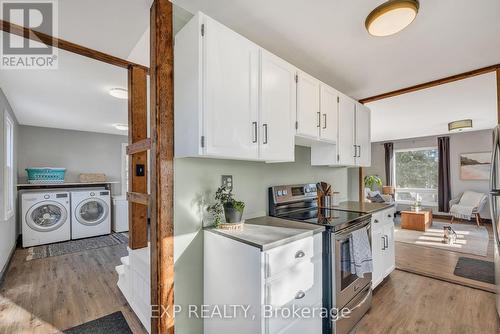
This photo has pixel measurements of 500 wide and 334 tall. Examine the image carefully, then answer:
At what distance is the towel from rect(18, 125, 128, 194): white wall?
553cm

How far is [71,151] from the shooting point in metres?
5.17

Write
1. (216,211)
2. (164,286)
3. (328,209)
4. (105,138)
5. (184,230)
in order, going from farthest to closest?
(105,138) < (328,209) < (216,211) < (184,230) < (164,286)

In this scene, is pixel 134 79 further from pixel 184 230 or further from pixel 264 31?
pixel 184 230

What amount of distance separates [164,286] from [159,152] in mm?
835

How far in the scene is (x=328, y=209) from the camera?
2.51 metres

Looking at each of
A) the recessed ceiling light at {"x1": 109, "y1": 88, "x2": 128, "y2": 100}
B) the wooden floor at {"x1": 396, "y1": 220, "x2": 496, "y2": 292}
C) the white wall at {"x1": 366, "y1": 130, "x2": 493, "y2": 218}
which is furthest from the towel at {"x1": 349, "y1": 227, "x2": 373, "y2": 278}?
the white wall at {"x1": 366, "y1": 130, "x2": 493, "y2": 218}

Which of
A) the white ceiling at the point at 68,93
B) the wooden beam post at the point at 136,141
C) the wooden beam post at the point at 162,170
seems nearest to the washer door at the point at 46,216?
the white ceiling at the point at 68,93

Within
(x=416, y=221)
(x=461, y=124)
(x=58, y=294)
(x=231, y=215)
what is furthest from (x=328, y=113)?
(x=416, y=221)

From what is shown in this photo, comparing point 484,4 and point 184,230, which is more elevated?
point 484,4

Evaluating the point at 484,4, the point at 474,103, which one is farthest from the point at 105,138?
the point at 474,103

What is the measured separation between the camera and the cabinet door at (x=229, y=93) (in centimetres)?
139

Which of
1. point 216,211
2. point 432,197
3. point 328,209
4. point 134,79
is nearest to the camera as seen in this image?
point 216,211

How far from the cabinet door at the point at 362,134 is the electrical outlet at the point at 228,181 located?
70.4 inches

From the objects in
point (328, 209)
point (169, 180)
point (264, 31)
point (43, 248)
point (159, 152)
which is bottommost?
point (43, 248)
